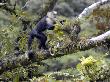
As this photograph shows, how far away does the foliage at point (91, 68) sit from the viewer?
27.1 feet

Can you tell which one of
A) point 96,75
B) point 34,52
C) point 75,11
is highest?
point 75,11

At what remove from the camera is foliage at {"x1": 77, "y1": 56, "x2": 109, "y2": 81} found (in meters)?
8.26

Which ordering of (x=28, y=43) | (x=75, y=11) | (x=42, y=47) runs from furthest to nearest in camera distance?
(x=75, y=11) < (x=28, y=43) < (x=42, y=47)

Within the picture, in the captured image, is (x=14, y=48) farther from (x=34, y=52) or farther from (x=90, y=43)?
(x=90, y=43)

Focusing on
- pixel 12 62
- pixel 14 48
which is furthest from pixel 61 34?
pixel 14 48

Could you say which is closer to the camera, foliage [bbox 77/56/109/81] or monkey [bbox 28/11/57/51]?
foliage [bbox 77/56/109/81]

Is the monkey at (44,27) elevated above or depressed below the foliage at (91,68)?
above

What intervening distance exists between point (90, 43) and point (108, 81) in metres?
2.72

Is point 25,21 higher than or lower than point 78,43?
higher

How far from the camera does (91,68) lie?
8.34 metres

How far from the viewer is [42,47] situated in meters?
8.57

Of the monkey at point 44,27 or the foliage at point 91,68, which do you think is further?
the monkey at point 44,27

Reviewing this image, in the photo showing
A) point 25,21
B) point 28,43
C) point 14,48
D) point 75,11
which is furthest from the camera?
point 75,11

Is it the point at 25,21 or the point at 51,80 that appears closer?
the point at 51,80
